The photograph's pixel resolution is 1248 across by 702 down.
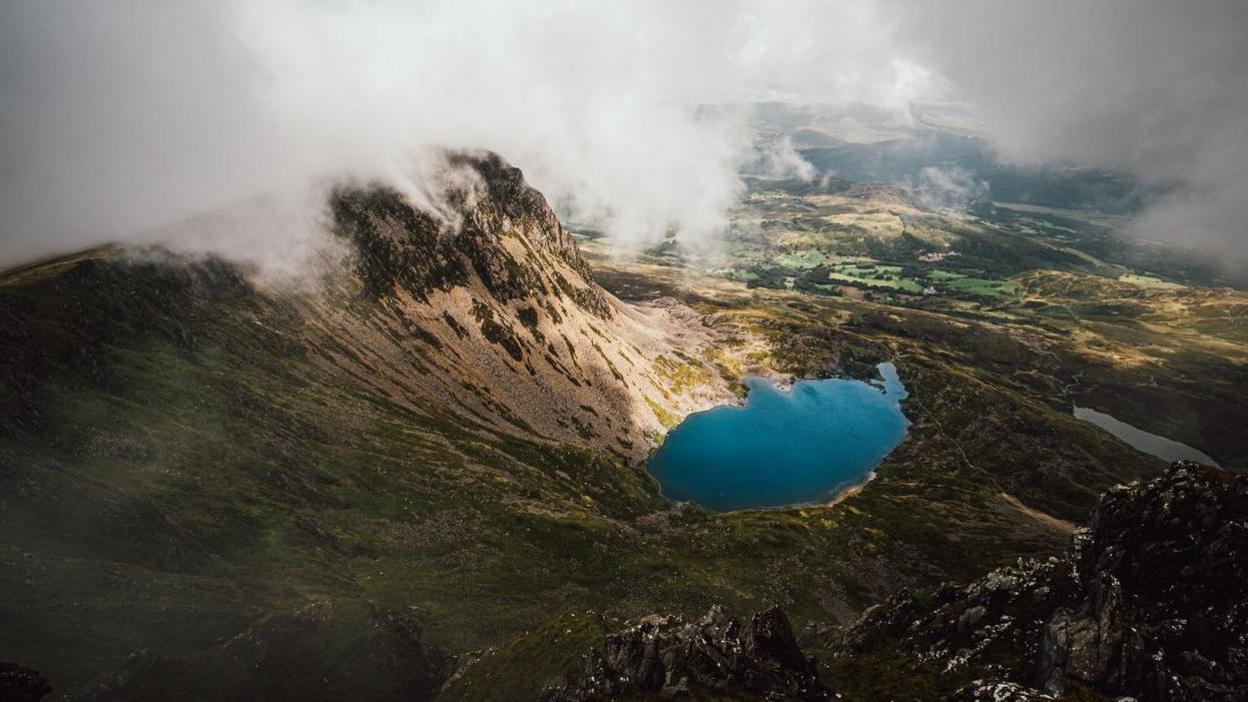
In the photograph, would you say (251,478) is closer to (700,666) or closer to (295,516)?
(295,516)

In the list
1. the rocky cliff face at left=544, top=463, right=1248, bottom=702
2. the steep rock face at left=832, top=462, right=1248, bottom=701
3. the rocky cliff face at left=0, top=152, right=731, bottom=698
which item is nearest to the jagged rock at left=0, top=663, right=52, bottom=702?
the rocky cliff face at left=0, top=152, right=731, bottom=698

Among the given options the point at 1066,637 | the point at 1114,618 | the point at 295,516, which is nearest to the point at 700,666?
the point at 1066,637

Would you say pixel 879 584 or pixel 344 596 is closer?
pixel 344 596

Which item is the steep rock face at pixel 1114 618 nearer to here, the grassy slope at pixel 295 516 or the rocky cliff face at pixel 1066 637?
the rocky cliff face at pixel 1066 637

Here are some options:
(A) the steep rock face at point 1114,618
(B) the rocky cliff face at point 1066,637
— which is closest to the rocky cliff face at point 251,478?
(B) the rocky cliff face at point 1066,637

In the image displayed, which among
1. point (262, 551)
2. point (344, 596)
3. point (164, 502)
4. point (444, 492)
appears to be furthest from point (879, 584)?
point (164, 502)

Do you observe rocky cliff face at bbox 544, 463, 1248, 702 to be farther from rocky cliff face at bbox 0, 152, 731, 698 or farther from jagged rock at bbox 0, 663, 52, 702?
jagged rock at bbox 0, 663, 52, 702

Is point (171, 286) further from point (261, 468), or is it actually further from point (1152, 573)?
point (1152, 573)
